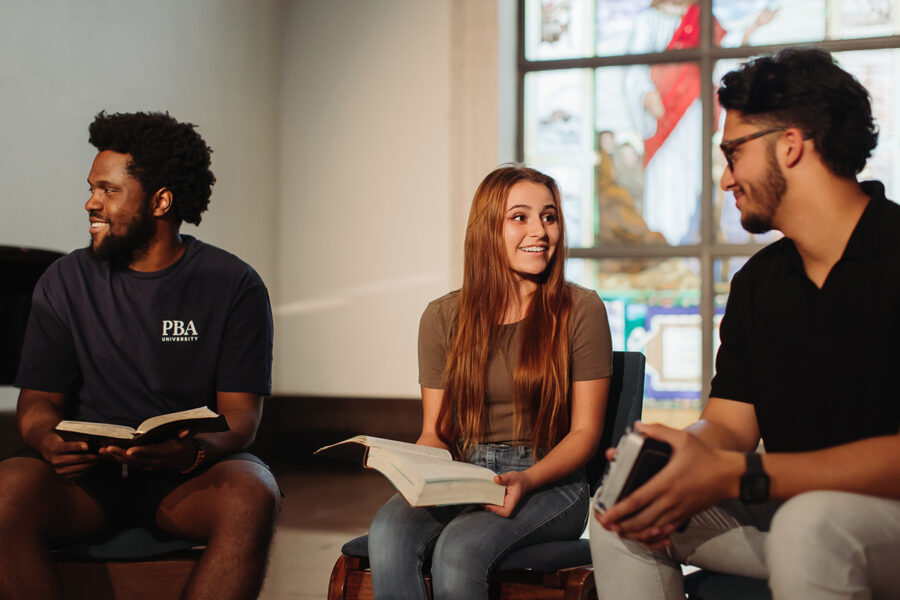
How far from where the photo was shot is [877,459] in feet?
4.35

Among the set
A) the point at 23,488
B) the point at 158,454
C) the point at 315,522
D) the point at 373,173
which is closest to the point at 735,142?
the point at 158,454

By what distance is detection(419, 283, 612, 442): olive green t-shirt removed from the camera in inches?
78.5

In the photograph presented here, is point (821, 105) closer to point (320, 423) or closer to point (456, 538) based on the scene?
point (456, 538)

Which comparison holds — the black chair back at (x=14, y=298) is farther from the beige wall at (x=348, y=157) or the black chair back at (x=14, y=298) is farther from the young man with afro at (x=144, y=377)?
the beige wall at (x=348, y=157)

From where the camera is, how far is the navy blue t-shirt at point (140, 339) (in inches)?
82.0

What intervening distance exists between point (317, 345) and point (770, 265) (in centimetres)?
396

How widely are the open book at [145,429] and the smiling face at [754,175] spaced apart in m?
1.11

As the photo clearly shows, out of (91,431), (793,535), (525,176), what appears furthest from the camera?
(525,176)

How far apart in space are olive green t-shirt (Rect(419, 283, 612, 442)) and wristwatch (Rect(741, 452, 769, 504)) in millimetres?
649

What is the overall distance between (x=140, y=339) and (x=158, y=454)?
0.40 meters

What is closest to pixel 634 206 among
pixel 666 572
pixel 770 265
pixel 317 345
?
pixel 317 345

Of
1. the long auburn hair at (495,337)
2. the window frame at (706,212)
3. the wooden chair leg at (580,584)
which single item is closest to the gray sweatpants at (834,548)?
the wooden chair leg at (580,584)

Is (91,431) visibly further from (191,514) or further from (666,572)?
(666,572)

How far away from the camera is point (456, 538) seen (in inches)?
67.3
